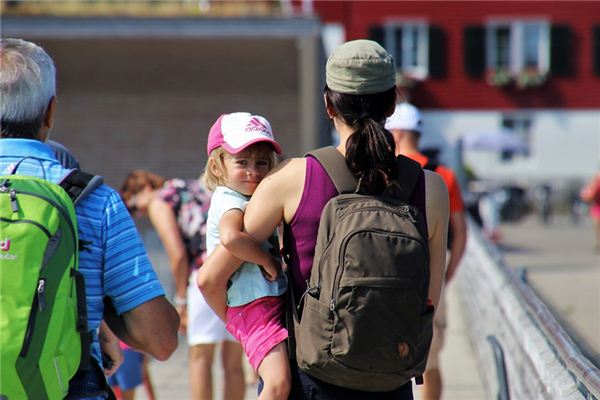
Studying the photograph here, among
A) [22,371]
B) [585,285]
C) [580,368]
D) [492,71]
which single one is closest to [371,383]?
[580,368]

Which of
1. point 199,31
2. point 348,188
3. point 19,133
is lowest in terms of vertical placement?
point 199,31

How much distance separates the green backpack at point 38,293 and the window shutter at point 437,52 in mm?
37045

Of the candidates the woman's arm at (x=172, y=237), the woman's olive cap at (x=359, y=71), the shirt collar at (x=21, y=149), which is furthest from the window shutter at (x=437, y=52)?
the shirt collar at (x=21, y=149)

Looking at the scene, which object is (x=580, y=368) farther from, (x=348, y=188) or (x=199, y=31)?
(x=199, y=31)

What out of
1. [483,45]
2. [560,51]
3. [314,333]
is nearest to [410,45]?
[483,45]

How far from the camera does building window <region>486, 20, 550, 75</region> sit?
39.4 m

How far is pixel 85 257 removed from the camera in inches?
117

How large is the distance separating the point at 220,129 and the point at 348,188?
0.74 metres

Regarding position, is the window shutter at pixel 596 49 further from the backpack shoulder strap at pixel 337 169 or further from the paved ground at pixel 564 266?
the backpack shoulder strap at pixel 337 169

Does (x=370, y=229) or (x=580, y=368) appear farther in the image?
(x=580, y=368)

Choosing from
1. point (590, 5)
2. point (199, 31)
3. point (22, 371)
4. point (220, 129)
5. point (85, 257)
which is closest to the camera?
point (22, 371)

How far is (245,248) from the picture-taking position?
3.45 meters

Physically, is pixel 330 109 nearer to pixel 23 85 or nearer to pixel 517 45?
pixel 23 85

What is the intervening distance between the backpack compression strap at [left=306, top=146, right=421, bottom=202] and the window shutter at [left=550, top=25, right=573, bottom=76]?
123 feet
